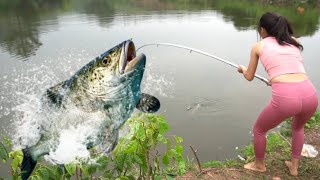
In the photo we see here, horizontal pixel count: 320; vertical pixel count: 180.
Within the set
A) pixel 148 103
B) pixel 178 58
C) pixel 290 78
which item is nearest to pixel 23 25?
pixel 178 58

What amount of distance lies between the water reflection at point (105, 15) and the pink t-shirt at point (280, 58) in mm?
9204

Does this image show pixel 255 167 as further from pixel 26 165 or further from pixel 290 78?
pixel 26 165

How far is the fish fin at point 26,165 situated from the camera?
7.63 feet

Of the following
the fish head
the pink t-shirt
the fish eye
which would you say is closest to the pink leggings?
the pink t-shirt

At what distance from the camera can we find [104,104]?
2.16 metres

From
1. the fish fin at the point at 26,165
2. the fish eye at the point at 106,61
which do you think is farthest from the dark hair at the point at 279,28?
the fish fin at the point at 26,165

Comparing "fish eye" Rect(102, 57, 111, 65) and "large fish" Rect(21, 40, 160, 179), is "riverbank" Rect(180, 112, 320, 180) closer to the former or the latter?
"large fish" Rect(21, 40, 160, 179)

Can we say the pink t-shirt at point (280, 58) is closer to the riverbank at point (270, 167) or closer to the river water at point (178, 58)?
the riverbank at point (270, 167)

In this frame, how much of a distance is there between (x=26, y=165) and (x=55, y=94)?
50 centimetres

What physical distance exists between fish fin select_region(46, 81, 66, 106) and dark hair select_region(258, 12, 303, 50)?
2093 mm

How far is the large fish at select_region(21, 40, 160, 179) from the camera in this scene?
2.09 metres

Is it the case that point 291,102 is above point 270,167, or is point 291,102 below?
above

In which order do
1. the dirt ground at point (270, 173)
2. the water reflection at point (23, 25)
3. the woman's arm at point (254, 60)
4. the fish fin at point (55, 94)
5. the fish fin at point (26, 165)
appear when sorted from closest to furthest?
the fish fin at point (55, 94), the fish fin at point (26, 165), the woman's arm at point (254, 60), the dirt ground at point (270, 173), the water reflection at point (23, 25)

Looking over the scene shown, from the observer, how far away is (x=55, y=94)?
222cm
